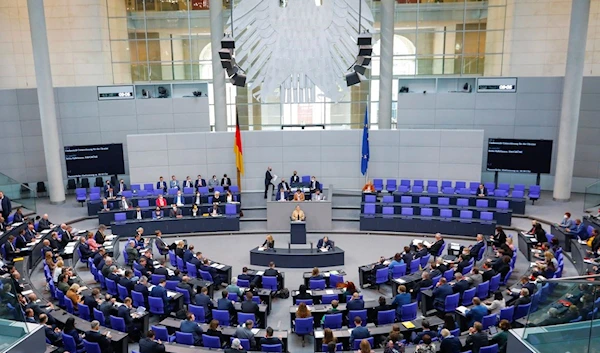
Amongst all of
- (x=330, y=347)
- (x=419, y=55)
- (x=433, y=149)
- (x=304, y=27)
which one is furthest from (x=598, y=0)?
(x=330, y=347)

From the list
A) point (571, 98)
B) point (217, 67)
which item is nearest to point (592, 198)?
point (571, 98)

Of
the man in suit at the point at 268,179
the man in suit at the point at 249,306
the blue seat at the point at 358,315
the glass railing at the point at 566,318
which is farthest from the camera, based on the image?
the man in suit at the point at 268,179

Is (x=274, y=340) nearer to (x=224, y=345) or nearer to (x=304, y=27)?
(x=224, y=345)

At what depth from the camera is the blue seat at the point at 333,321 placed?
10.5m

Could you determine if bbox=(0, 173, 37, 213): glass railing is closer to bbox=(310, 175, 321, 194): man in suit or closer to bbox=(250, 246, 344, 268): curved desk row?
bbox=(250, 246, 344, 268): curved desk row

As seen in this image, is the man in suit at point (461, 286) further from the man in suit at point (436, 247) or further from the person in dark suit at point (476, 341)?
the man in suit at point (436, 247)

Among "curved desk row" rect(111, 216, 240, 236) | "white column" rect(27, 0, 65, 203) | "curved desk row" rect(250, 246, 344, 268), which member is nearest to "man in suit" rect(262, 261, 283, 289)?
"curved desk row" rect(250, 246, 344, 268)

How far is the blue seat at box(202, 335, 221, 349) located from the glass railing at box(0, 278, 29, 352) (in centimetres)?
302

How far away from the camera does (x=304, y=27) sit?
26.9 feet

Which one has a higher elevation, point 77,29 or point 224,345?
point 77,29

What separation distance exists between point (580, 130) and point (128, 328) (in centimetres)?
1998

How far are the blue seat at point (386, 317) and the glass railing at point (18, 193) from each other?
1450 cm

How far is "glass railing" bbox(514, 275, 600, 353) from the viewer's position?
21.1ft

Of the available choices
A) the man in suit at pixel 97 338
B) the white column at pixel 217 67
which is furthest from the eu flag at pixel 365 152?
the man in suit at pixel 97 338
